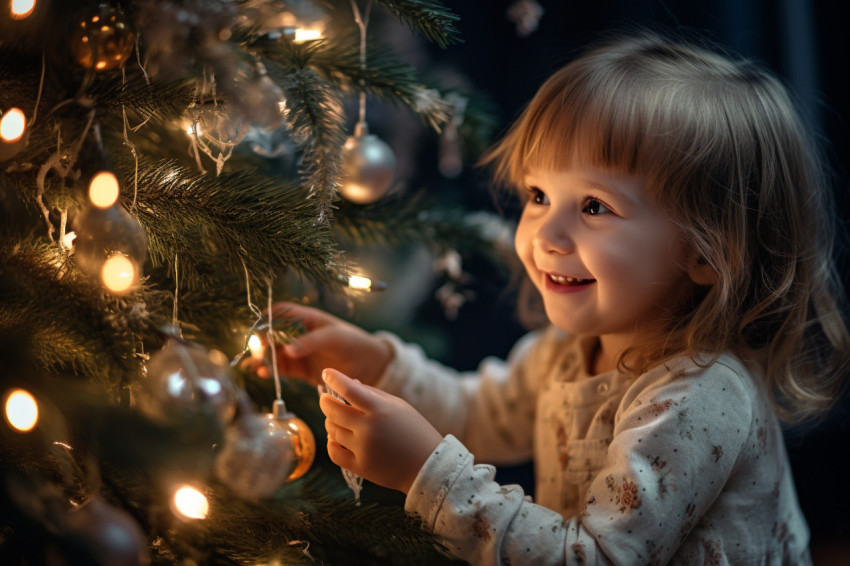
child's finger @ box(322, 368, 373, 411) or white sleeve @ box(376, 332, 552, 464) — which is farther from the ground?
child's finger @ box(322, 368, 373, 411)

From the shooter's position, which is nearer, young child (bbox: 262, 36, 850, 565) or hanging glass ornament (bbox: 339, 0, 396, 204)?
young child (bbox: 262, 36, 850, 565)

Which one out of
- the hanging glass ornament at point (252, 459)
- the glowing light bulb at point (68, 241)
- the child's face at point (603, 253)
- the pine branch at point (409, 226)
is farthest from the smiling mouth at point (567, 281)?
the glowing light bulb at point (68, 241)

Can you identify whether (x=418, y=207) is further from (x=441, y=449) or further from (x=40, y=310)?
(x=40, y=310)

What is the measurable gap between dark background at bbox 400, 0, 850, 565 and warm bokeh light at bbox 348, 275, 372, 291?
0.49m

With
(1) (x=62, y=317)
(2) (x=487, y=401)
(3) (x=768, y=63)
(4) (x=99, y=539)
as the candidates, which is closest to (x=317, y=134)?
(1) (x=62, y=317)

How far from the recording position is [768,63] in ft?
4.45

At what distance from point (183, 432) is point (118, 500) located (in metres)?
0.11

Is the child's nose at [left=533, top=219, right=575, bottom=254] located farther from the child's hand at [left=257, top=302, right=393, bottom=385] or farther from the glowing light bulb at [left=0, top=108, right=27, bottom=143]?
the glowing light bulb at [left=0, top=108, right=27, bottom=143]

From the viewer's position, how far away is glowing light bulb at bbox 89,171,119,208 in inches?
21.7

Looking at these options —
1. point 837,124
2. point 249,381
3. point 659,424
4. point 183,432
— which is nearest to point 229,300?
point 249,381

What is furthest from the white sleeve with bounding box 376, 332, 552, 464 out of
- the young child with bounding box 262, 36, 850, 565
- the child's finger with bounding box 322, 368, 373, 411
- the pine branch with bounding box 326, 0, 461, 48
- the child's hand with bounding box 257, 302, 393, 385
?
the pine branch with bounding box 326, 0, 461, 48

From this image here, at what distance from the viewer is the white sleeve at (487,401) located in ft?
3.61

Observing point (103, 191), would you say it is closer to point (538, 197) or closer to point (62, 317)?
point (62, 317)

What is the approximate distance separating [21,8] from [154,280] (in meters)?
0.27
